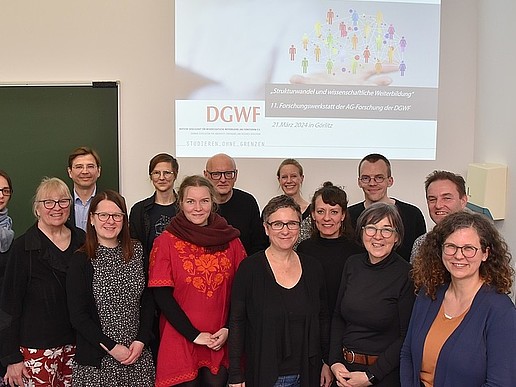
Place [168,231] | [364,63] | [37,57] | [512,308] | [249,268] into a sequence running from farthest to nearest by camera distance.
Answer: [364,63] < [37,57] < [168,231] < [249,268] < [512,308]

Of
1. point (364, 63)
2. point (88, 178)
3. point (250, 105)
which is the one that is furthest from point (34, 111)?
point (364, 63)

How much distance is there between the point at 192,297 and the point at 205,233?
11.5 inches

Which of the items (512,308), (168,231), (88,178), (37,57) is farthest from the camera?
(37,57)

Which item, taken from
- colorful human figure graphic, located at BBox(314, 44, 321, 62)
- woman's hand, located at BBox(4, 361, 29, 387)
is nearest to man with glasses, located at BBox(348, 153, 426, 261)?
colorful human figure graphic, located at BBox(314, 44, 321, 62)

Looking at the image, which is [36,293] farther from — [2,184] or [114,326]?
[2,184]

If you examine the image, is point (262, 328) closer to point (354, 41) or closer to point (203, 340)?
point (203, 340)

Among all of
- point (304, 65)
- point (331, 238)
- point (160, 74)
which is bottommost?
point (331, 238)

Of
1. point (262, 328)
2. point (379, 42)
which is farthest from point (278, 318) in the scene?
point (379, 42)

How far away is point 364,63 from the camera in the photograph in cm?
421

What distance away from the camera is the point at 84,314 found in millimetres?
2250

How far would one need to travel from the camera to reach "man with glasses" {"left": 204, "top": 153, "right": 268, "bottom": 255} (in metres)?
3.16

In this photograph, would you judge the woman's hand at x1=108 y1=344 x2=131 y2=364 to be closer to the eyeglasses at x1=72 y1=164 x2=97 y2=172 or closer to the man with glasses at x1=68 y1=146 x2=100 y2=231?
the man with glasses at x1=68 y1=146 x2=100 y2=231

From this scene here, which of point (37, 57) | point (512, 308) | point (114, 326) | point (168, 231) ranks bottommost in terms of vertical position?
point (114, 326)

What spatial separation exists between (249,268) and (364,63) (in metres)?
2.55
